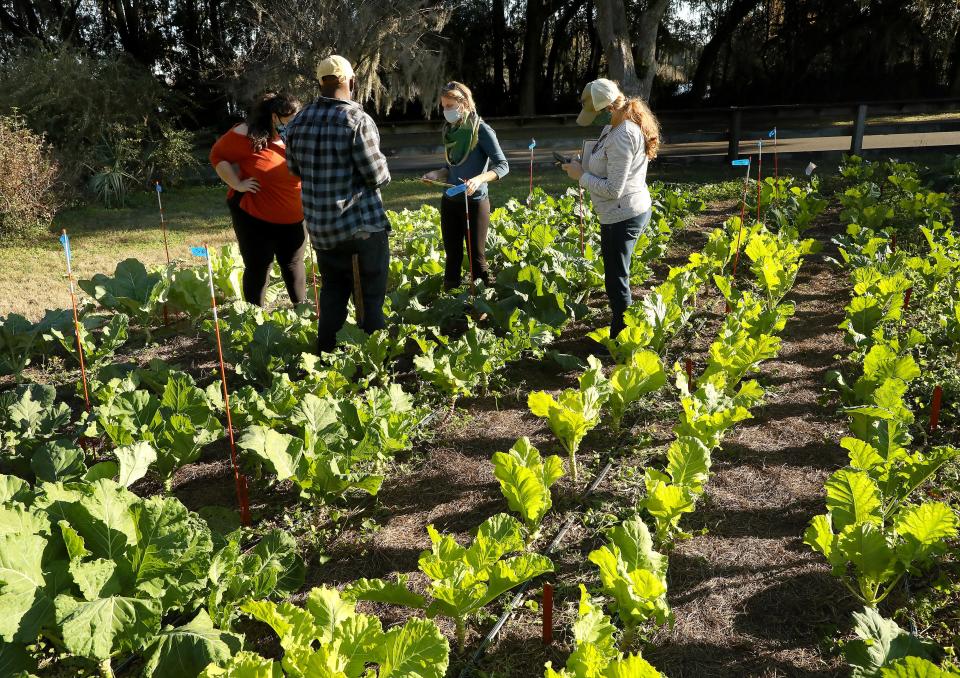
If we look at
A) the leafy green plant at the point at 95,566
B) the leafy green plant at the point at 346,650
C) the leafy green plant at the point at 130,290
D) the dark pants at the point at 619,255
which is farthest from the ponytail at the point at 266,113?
the leafy green plant at the point at 346,650

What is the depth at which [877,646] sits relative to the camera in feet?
6.48

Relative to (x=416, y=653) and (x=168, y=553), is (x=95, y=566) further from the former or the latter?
(x=416, y=653)

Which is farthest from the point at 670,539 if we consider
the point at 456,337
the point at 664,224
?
the point at 664,224

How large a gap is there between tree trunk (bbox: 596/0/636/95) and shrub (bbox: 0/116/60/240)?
938cm

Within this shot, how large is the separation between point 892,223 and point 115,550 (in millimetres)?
8048

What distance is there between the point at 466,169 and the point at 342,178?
1.54 meters

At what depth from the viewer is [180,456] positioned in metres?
3.15

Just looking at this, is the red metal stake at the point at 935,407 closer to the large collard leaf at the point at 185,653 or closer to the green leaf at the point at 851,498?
the green leaf at the point at 851,498

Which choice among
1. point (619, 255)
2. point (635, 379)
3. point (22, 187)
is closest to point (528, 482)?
point (635, 379)

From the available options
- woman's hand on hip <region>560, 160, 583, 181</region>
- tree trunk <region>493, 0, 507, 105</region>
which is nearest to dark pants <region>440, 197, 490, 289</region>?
woman's hand on hip <region>560, 160, 583, 181</region>

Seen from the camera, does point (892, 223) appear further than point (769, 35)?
No

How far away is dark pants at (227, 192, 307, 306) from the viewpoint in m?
4.58

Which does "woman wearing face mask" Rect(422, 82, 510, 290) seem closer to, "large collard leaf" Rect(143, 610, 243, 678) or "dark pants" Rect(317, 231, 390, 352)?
"dark pants" Rect(317, 231, 390, 352)

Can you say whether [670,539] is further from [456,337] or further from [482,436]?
[456,337]
